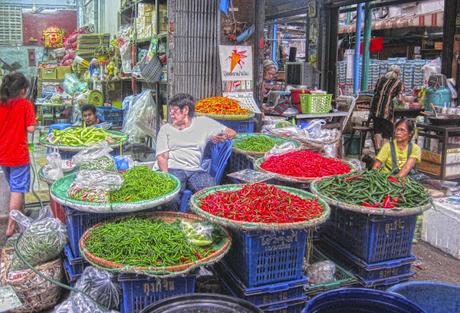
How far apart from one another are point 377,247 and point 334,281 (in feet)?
1.59

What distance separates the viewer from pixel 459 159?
28.1 feet

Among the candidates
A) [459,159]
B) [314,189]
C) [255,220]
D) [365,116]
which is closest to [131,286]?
[255,220]

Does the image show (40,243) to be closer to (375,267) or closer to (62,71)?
(375,267)

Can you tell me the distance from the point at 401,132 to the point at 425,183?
2.36 meters

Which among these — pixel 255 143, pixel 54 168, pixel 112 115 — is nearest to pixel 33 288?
pixel 54 168

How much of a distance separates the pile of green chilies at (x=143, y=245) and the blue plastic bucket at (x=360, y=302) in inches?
44.4

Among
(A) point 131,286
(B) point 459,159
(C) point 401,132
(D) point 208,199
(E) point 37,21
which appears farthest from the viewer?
(E) point 37,21

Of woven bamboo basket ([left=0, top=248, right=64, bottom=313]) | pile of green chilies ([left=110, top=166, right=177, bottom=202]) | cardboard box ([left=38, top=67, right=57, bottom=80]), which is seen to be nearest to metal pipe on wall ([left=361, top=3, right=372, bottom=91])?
cardboard box ([left=38, top=67, right=57, bottom=80])

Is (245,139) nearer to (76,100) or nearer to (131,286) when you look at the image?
(131,286)

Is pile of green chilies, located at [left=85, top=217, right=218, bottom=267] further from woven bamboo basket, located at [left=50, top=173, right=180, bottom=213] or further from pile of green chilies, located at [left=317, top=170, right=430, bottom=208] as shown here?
pile of green chilies, located at [left=317, top=170, right=430, bottom=208]

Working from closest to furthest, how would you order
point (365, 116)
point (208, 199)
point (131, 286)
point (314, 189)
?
point (131, 286) → point (208, 199) → point (314, 189) → point (365, 116)

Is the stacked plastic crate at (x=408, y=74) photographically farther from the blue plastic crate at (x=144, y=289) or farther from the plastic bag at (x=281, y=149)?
the blue plastic crate at (x=144, y=289)

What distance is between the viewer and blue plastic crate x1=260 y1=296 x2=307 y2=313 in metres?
3.76

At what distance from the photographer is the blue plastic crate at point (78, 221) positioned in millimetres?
4219
